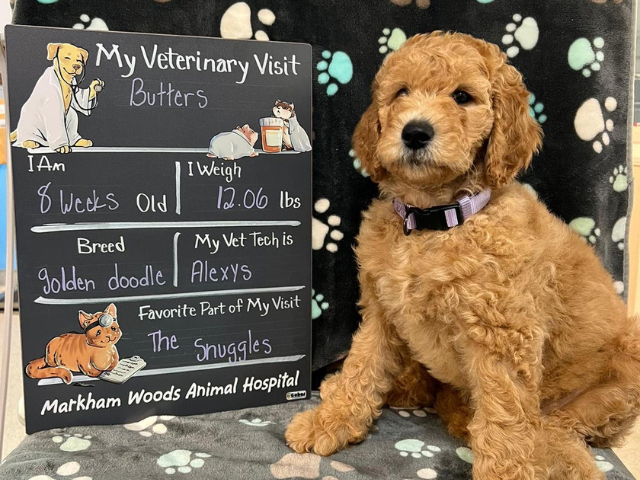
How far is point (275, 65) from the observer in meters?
1.77

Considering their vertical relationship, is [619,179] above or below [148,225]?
above

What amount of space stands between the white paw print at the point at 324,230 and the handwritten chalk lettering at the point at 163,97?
575mm

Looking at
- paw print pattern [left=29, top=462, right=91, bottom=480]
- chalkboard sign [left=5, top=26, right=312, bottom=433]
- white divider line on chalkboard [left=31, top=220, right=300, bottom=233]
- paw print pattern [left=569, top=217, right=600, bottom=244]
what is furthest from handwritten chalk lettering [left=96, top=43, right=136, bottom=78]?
paw print pattern [left=569, top=217, right=600, bottom=244]

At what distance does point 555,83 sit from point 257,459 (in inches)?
67.5

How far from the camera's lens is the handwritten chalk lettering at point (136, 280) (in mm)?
1716

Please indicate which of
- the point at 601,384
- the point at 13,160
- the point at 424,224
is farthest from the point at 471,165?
the point at 13,160

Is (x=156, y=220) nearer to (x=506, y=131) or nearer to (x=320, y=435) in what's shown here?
(x=320, y=435)

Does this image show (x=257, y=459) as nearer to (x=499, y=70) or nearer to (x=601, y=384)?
(x=601, y=384)

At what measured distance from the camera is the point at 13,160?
5.21 ft

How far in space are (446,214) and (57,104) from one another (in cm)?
124

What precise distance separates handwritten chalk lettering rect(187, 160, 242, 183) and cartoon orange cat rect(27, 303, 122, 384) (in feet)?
1.76

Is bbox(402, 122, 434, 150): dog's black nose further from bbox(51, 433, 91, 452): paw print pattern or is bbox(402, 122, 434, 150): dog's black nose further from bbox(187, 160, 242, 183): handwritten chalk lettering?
bbox(51, 433, 91, 452): paw print pattern

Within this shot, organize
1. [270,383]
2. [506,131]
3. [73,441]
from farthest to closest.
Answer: [270,383], [73,441], [506,131]

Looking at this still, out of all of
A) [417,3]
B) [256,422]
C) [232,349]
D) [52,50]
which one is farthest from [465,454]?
[52,50]
